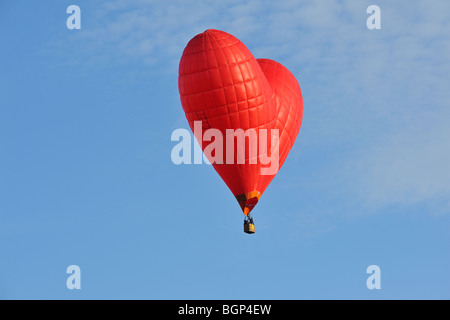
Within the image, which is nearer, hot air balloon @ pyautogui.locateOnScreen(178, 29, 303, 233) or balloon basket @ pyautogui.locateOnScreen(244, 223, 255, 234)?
hot air balloon @ pyautogui.locateOnScreen(178, 29, 303, 233)

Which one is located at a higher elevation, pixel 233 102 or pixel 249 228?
pixel 233 102

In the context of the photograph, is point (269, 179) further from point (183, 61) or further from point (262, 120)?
point (183, 61)

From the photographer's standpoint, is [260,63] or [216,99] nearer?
[216,99]

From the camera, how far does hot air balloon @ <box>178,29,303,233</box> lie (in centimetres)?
4844

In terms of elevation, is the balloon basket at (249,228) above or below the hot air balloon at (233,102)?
below

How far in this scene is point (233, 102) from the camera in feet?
159

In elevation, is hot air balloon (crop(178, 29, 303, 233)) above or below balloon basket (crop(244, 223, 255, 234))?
above

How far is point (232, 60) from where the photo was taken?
48594 millimetres

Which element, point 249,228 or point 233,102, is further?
point 249,228

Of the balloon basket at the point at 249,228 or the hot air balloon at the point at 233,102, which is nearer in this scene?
the hot air balloon at the point at 233,102

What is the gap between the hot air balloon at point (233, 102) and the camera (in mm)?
48438
